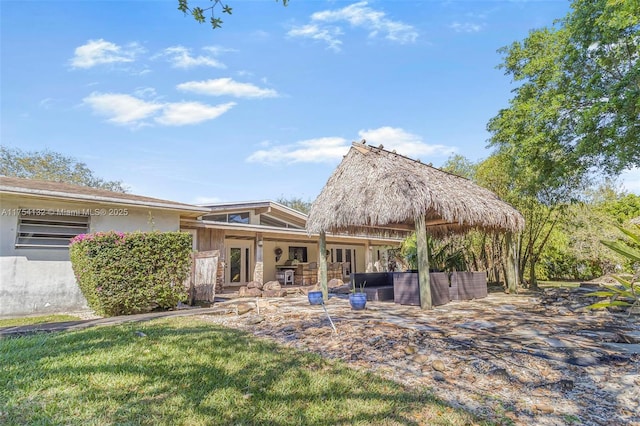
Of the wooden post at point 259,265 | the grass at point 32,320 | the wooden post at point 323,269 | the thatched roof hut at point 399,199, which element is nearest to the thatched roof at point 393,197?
the thatched roof hut at point 399,199

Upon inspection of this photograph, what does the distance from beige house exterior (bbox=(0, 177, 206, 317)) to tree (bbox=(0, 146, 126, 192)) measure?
20.7 m

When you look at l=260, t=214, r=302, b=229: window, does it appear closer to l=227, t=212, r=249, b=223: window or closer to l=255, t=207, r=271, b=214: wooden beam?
l=255, t=207, r=271, b=214: wooden beam

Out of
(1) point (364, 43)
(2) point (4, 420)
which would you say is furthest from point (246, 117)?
(2) point (4, 420)

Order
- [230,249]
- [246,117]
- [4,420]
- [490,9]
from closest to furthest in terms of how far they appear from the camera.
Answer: [4,420]
[490,9]
[246,117]
[230,249]

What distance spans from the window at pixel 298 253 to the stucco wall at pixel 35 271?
1044 centimetres

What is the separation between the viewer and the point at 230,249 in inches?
639

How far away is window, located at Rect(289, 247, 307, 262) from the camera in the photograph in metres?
19.0

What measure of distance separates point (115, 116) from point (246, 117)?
23.6 ft

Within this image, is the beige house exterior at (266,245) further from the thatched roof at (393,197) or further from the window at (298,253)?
the thatched roof at (393,197)

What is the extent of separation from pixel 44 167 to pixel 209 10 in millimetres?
29874

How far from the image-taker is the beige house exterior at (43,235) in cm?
814

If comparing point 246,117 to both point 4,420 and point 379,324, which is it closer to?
point 379,324

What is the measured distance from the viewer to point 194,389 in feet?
9.57

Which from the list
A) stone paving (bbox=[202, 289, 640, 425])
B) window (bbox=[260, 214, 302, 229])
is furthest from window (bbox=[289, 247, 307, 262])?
stone paving (bbox=[202, 289, 640, 425])
